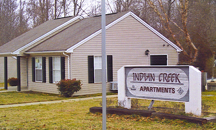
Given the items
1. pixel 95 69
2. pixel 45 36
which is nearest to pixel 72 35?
pixel 45 36

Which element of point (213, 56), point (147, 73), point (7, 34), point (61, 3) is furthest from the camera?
point (7, 34)

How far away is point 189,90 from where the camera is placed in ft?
28.7

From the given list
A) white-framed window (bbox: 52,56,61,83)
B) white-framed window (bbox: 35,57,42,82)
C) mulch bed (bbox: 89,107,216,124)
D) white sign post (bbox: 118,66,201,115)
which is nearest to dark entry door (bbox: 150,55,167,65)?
white-framed window (bbox: 52,56,61,83)

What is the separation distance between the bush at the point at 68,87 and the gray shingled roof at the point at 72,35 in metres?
1.96

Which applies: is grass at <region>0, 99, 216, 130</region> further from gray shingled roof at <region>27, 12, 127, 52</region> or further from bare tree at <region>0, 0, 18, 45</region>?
bare tree at <region>0, 0, 18, 45</region>

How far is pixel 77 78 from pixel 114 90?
2.60 meters

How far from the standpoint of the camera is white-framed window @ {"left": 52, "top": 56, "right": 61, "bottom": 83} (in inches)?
760

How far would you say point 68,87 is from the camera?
57.4 feet

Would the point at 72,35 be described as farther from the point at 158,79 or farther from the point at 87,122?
the point at 87,122

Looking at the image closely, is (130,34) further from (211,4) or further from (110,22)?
(211,4)

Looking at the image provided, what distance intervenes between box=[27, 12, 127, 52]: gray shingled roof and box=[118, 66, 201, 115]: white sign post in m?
8.67

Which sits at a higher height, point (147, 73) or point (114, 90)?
point (147, 73)

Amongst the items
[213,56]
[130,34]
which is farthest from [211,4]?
[130,34]

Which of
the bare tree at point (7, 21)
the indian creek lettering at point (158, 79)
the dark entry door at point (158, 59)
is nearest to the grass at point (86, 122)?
the indian creek lettering at point (158, 79)
